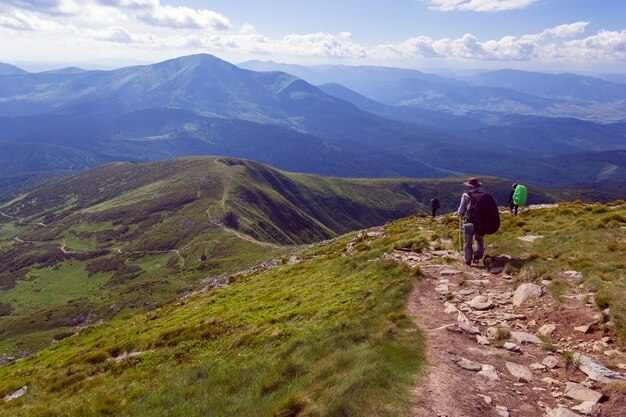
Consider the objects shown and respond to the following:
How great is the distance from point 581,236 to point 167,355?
24.4 meters

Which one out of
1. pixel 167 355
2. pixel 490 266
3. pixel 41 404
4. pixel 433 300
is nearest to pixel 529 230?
pixel 490 266

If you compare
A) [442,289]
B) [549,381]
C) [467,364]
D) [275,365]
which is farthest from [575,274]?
[275,365]

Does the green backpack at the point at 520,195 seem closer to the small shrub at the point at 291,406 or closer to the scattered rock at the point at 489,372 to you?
the scattered rock at the point at 489,372

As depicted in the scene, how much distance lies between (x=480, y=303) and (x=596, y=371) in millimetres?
5509

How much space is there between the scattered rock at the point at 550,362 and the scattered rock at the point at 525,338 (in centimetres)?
98

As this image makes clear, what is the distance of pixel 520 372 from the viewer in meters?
11.6

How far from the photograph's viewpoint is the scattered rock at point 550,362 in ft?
39.0

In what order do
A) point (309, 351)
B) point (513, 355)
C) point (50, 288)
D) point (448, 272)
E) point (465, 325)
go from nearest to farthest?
point (513, 355)
point (309, 351)
point (465, 325)
point (448, 272)
point (50, 288)

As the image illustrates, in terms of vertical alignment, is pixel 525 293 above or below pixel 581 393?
below

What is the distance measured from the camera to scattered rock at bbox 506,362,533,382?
37.1 feet

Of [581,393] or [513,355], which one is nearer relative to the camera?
[581,393]

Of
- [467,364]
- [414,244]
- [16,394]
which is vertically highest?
[467,364]

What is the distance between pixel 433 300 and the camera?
17469 millimetres

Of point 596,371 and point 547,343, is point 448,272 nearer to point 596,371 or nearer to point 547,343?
point 547,343
